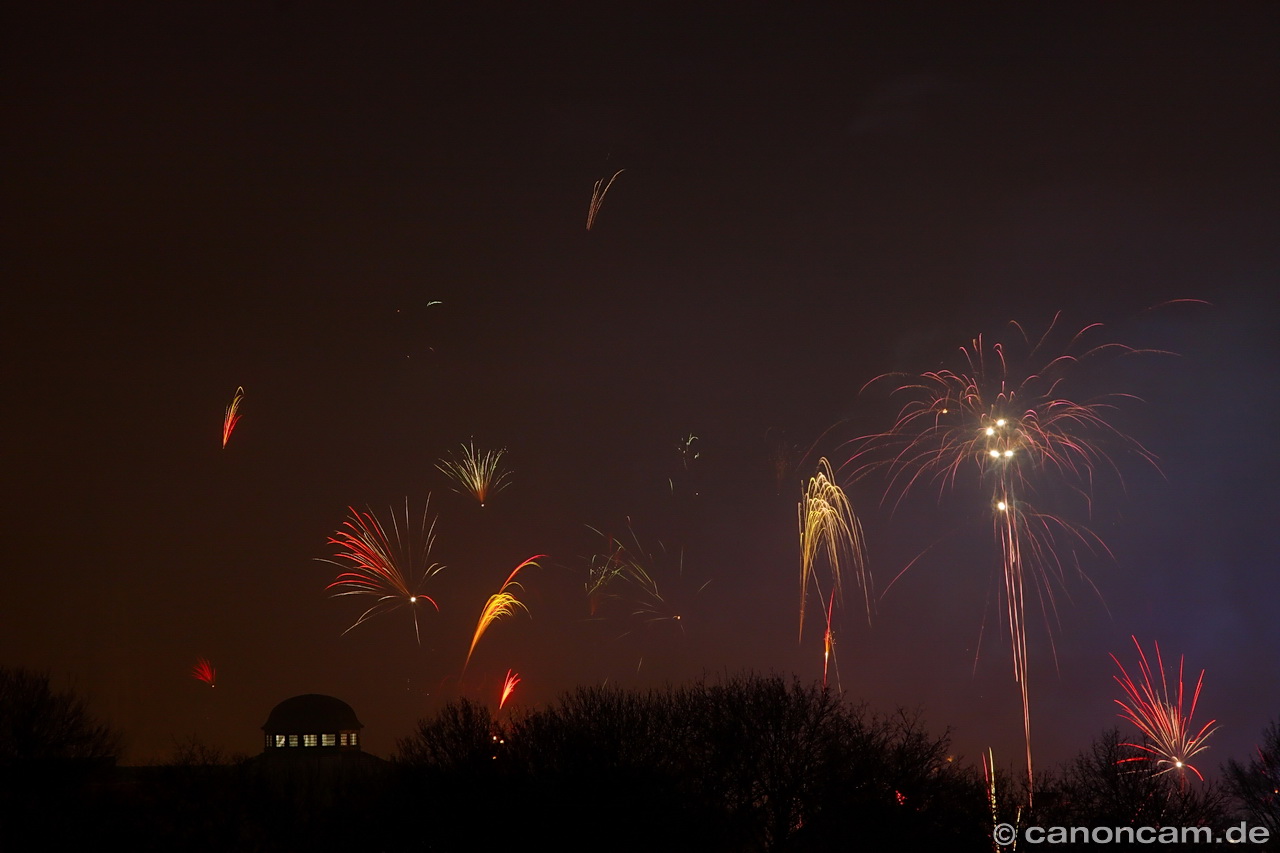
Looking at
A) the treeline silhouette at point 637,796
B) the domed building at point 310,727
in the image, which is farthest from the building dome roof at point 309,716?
the treeline silhouette at point 637,796

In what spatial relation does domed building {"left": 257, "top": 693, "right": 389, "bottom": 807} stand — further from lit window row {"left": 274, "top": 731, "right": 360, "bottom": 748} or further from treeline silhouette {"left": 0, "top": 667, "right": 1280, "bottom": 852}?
treeline silhouette {"left": 0, "top": 667, "right": 1280, "bottom": 852}

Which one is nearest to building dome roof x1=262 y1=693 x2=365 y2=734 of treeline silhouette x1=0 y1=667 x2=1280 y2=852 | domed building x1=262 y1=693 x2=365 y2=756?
domed building x1=262 y1=693 x2=365 y2=756

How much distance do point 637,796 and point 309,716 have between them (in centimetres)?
6231

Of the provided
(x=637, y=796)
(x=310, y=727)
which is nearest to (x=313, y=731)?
(x=310, y=727)

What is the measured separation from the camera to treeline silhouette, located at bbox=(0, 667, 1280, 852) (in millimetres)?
51531

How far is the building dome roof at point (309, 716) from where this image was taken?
107 m

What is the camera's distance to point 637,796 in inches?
2080

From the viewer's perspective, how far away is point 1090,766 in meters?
60.2

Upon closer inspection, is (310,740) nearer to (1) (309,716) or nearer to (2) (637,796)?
(1) (309,716)

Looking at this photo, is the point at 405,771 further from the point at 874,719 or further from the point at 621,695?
the point at 874,719

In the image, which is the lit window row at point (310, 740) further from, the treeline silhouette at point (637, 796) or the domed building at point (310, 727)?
the treeline silhouette at point (637, 796)

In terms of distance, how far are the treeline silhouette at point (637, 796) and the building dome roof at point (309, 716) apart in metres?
41.3

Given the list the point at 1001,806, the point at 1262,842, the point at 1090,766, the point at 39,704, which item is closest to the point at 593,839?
the point at 1001,806

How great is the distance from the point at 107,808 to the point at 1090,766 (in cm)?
4751
